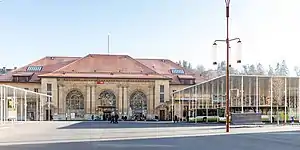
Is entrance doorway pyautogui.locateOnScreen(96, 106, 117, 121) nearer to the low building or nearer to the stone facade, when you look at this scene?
the low building

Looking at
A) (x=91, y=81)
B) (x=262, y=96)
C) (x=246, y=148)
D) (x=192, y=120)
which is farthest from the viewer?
(x=91, y=81)

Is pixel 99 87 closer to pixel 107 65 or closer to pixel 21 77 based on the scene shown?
pixel 107 65

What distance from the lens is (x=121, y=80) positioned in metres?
104

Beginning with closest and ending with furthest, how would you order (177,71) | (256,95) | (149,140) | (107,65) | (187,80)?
(149,140), (256,95), (107,65), (187,80), (177,71)

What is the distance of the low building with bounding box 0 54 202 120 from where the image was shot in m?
102

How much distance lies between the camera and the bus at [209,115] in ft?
216

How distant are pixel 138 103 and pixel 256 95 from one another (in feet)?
142

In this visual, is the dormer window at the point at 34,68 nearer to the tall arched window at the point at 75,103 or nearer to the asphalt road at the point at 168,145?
the tall arched window at the point at 75,103

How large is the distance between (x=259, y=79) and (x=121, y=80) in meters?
47.7

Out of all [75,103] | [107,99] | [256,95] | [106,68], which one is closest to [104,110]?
[107,99]

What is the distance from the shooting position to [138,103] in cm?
10594

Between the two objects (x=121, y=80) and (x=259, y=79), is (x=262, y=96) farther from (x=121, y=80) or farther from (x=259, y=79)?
(x=121, y=80)

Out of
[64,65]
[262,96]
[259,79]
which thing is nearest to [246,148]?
[259,79]

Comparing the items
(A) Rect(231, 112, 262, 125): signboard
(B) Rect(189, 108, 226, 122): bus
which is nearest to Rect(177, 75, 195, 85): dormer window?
(B) Rect(189, 108, 226, 122): bus
